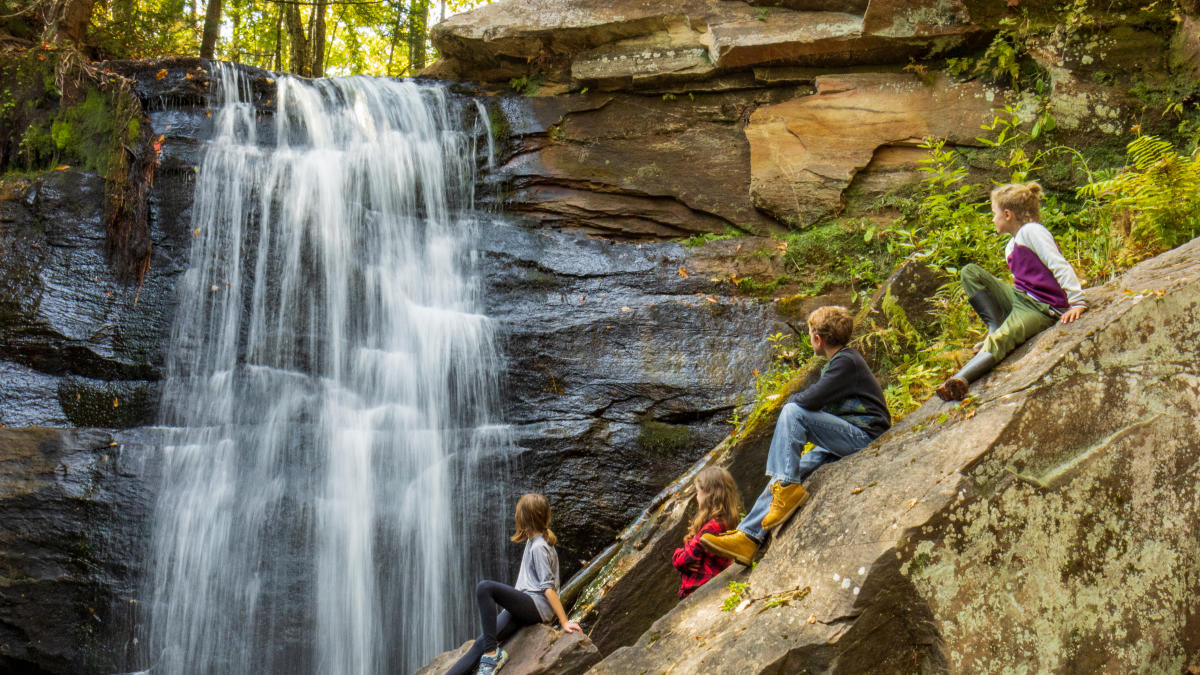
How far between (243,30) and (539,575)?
55.4 ft

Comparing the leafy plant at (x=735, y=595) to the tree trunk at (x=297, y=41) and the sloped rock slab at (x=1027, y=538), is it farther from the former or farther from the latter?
the tree trunk at (x=297, y=41)

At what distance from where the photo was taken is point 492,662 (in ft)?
17.0

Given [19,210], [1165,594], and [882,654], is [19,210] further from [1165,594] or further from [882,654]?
[1165,594]

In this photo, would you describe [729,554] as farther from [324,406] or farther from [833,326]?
[324,406]

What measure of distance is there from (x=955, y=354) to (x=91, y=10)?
11.8 meters

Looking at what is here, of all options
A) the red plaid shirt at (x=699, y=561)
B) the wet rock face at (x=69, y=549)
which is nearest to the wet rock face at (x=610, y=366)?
the red plaid shirt at (x=699, y=561)

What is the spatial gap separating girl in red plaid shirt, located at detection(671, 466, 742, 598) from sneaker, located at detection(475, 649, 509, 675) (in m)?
1.21

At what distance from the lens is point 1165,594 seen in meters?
3.72

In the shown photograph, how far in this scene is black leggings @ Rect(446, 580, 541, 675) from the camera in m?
5.16

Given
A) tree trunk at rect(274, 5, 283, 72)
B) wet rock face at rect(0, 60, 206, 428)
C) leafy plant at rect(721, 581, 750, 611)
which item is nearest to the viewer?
leafy plant at rect(721, 581, 750, 611)

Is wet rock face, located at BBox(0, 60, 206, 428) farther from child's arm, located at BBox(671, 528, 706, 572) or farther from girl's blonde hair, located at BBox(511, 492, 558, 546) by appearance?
child's arm, located at BBox(671, 528, 706, 572)

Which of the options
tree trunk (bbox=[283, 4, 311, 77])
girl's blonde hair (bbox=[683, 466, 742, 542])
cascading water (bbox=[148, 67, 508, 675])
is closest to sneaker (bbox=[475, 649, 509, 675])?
girl's blonde hair (bbox=[683, 466, 742, 542])

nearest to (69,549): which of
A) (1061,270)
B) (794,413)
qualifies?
(794,413)

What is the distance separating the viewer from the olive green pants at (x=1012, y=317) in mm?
4431
